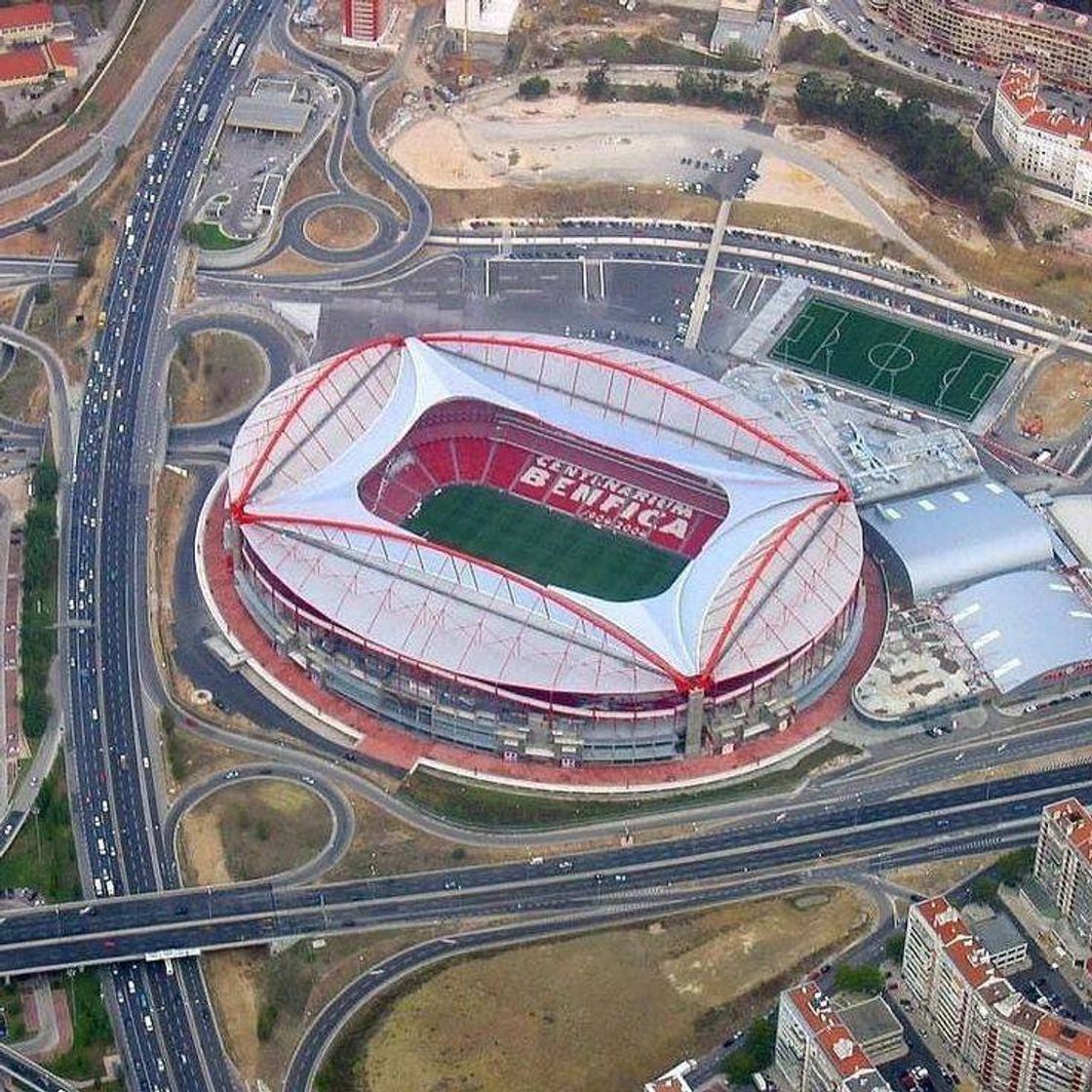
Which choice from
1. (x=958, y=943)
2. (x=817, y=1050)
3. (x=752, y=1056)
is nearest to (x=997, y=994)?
(x=958, y=943)

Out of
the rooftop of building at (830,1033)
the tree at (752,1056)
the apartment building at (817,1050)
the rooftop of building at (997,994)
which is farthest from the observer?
the tree at (752,1056)

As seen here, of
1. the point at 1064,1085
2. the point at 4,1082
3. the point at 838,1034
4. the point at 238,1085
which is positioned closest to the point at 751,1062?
the point at 838,1034

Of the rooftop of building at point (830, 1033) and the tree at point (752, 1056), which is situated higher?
the rooftop of building at point (830, 1033)

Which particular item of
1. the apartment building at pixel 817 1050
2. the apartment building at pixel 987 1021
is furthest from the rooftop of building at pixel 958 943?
the apartment building at pixel 817 1050

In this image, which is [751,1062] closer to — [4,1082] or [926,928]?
[926,928]

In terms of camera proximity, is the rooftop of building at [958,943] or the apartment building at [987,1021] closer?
the apartment building at [987,1021]

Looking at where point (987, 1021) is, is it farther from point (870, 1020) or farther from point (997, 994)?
point (870, 1020)

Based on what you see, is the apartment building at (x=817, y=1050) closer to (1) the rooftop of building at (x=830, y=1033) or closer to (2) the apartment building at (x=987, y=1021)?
(1) the rooftop of building at (x=830, y=1033)
